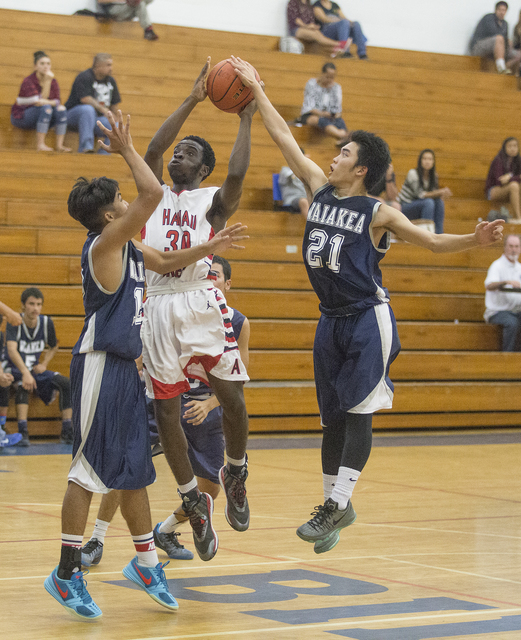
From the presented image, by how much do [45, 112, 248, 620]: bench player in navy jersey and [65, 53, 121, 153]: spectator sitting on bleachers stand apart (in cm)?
746

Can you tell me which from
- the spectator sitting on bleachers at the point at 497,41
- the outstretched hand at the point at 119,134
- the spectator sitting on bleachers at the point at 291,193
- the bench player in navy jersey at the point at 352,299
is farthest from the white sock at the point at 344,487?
the spectator sitting on bleachers at the point at 497,41

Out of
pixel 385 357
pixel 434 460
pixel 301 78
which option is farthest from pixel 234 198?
pixel 301 78

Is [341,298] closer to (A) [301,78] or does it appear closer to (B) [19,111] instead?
(B) [19,111]

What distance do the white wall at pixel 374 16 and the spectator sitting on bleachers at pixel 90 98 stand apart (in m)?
1.97

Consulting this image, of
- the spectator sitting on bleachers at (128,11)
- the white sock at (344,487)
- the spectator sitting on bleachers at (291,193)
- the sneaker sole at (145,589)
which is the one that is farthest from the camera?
the spectator sitting on bleachers at (128,11)

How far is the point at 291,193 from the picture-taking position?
457 inches

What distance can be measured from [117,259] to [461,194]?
10729mm

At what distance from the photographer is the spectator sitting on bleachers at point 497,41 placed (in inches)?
600

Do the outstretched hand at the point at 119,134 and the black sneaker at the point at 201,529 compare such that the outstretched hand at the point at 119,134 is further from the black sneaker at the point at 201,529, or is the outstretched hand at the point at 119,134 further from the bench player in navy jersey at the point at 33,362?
the bench player in navy jersey at the point at 33,362

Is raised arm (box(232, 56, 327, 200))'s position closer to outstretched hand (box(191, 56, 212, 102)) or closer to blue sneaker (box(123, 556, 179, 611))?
outstretched hand (box(191, 56, 212, 102))

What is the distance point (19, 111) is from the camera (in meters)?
11.2

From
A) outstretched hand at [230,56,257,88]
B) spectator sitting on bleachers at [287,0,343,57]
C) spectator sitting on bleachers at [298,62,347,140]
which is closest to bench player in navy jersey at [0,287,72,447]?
outstretched hand at [230,56,257,88]

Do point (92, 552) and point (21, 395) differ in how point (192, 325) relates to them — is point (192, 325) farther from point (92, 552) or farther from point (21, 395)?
point (21, 395)

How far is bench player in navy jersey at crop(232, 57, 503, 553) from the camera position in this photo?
13.7ft
